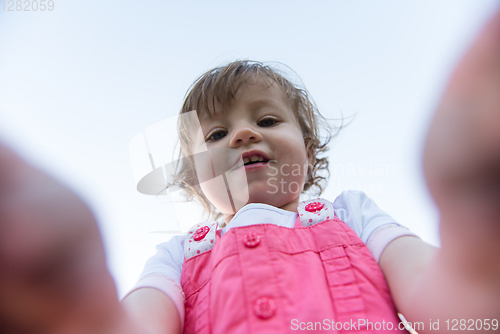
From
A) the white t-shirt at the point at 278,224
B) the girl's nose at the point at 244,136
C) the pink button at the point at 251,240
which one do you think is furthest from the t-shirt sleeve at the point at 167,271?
the girl's nose at the point at 244,136

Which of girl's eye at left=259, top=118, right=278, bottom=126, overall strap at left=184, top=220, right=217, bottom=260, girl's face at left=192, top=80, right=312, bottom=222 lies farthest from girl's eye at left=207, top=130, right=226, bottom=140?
overall strap at left=184, top=220, right=217, bottom=260

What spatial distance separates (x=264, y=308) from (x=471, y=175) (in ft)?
1.03

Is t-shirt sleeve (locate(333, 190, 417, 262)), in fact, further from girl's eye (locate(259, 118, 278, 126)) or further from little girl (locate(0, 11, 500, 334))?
girl's eye (locate(259, 118, 278, 126))

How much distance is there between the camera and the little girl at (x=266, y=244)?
1.51ft

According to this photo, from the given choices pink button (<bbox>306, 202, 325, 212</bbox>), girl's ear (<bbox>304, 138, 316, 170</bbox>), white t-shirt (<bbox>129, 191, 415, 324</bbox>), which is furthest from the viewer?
girl's ear (<bbox>304, 138, 316, 170</bbox>)

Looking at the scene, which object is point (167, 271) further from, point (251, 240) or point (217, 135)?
point (217, 135)

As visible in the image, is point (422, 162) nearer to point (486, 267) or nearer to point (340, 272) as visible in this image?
point (486, 267)

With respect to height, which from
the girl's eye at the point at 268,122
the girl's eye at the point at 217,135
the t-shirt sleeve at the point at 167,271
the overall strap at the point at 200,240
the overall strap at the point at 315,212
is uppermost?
the girl's eye at the point at 268,122

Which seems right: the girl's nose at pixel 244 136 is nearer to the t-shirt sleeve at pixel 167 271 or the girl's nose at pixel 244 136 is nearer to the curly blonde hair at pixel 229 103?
the curly blonde hair at pixel 229 103

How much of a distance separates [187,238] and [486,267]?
529 mm

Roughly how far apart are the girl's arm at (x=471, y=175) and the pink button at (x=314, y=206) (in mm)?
288

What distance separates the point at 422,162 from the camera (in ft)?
1.06

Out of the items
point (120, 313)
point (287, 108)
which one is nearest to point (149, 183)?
point (287, 108)

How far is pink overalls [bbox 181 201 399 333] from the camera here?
44 cm
